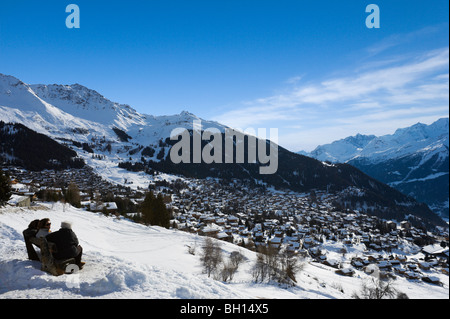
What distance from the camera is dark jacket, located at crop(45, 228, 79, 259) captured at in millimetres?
6867

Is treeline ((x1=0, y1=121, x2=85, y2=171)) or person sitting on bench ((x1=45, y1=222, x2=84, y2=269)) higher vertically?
treeline ((x1=0, y1=121, x2=85, y2=171))

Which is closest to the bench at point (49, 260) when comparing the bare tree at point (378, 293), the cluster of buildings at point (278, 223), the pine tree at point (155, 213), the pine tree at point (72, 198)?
the cluster of buildings at point (278, 223)

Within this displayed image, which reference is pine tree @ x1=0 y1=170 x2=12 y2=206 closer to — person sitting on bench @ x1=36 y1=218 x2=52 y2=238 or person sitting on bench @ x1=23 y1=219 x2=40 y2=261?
person sitting on bench @ x1=23 y1=219 x2=40 y2=261

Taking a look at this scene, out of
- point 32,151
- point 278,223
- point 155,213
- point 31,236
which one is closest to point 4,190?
point 31,236

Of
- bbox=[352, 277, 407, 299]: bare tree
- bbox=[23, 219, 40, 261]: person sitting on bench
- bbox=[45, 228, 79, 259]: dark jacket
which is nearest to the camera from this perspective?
bbox=[45, 228, 79, 259]: dark jacket

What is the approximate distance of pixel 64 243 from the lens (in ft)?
22.7

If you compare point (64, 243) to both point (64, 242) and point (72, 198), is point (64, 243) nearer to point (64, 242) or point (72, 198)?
point (64, 242)

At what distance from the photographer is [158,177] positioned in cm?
15538

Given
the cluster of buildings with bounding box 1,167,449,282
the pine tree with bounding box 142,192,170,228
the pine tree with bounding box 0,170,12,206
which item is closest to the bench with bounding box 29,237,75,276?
the pine tree with bounding box 0,170,12,206

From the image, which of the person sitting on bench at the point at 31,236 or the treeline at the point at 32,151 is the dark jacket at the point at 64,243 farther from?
the treeline at the point at 32,151

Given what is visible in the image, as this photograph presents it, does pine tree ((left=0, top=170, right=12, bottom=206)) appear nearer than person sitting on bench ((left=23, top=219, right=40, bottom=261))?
No

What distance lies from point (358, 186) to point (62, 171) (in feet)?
705

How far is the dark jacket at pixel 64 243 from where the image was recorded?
22.5 feet


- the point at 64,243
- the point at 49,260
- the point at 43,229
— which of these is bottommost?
the point at 49,260
